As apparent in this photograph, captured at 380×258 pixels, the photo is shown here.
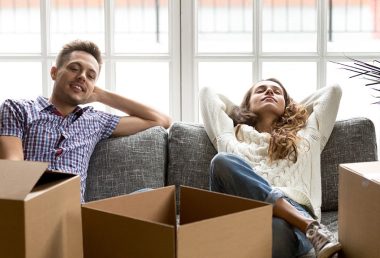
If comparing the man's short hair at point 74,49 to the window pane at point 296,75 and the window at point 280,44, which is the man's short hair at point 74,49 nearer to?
the window at point 280,44

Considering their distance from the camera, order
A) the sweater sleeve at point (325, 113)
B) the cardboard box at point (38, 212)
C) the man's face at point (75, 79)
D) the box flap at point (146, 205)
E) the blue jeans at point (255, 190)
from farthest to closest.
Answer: the sweater sleeve at point (325, 113), the man's face at point (75, 79), the blue jeans at point (255, 190), the box flap at point (146, 205), the cardboard box at point (38, 212)

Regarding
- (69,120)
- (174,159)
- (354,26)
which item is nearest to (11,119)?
(69,120)

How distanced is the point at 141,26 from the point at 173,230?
2213 millimetres

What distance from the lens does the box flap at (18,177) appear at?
1.07m

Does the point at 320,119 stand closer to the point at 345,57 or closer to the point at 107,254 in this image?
the point at 345,57

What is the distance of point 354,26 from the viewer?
3.08 metres

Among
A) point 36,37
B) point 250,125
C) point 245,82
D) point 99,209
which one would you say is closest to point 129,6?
point 36,37

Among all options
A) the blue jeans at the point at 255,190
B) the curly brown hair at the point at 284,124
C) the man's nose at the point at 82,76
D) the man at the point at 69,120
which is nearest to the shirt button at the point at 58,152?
the man at the point at 69,120

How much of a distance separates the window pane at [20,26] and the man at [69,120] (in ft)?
2.33

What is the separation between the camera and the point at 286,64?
314 cm

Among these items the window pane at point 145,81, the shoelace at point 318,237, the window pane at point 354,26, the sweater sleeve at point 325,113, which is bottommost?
the shoelace at point 318,237

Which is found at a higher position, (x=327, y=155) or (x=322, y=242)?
(x=327, y=155)

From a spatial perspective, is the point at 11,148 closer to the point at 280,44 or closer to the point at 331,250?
the point at 331,250

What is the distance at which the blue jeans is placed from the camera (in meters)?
1.95
